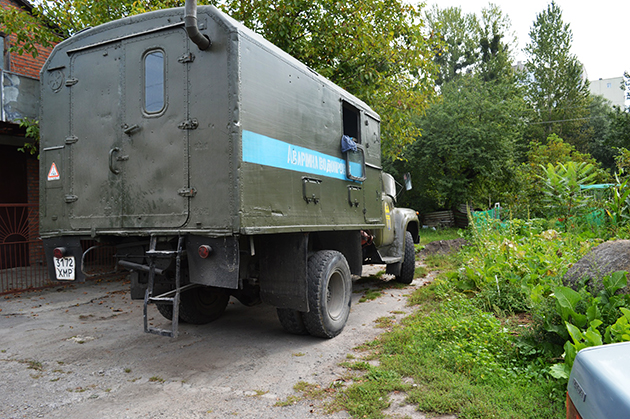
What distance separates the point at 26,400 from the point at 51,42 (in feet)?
29.0

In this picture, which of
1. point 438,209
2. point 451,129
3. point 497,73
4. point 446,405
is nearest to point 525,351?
point 446,405

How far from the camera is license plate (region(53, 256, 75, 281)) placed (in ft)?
14.5

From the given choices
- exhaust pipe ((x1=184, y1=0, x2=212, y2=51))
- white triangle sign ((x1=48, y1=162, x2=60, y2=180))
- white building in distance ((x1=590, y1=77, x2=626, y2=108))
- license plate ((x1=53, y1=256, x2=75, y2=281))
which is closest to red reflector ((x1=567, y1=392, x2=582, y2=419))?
exhaust pipe ((x1=184, y1=0, x2=212, y2=51))

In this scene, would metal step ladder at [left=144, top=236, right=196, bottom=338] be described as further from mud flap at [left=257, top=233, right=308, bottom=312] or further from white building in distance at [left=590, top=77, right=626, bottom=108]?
white building in distance at [left=590, top=77, right=626, bottom=108]

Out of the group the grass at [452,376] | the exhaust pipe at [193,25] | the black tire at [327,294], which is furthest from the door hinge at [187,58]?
the grass at [452,376]

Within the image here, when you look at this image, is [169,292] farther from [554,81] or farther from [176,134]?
[554,81]

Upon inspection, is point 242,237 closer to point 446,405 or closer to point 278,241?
point 278,241

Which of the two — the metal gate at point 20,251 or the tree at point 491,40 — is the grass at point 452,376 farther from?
the tree at point 491,40

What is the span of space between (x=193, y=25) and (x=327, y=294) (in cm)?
331

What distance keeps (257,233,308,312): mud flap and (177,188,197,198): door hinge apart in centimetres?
107

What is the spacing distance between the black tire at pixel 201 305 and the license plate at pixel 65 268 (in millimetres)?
1385

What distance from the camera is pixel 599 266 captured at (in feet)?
13.6

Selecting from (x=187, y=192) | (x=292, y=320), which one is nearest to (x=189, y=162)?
(x=187, y=192)

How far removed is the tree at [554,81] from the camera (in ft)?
117
